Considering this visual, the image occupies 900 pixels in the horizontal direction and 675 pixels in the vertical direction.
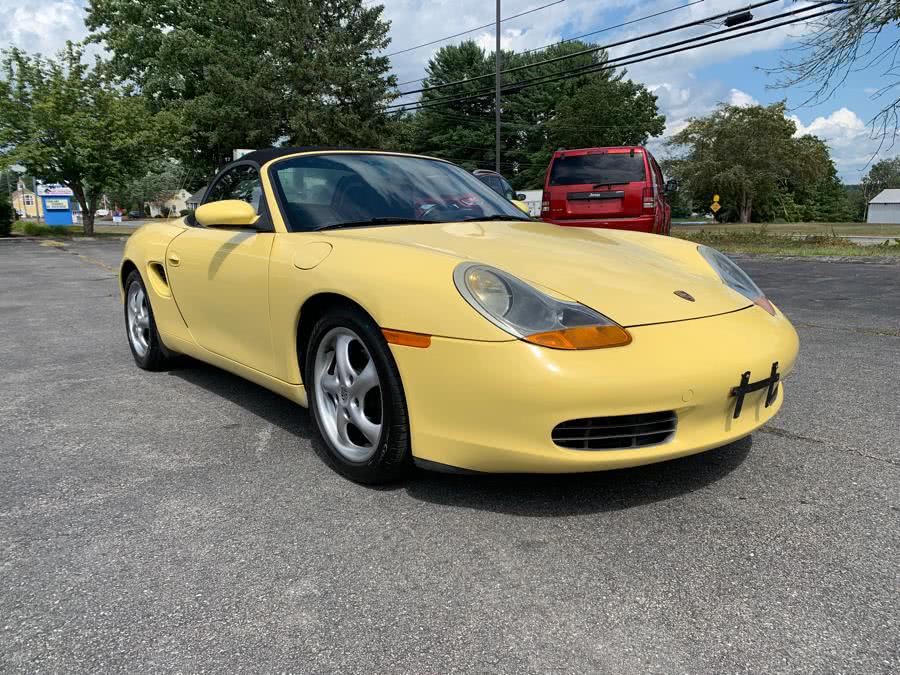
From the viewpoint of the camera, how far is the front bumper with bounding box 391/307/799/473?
6.65ft

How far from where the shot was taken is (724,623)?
1664 mm

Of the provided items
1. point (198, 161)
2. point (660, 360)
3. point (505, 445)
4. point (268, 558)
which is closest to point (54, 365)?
point (268, 558)

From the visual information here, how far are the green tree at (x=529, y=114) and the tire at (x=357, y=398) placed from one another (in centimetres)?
5276

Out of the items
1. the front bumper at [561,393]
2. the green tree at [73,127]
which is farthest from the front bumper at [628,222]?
the green tree at [73,127]

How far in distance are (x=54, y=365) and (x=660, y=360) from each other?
160 inches

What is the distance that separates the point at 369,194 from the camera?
3.20 meters

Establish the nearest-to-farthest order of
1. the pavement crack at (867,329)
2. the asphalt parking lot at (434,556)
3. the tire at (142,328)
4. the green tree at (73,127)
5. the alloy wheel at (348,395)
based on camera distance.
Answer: the asphalt parking lot at (434,556)
the alloy wheel at (348,395)
the tire at (142,328)
the pavement crack at (867,329)
the green tree at (73,127)

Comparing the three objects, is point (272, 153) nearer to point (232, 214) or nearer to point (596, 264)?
point (232, 214)

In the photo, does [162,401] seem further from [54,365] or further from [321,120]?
[321,120]

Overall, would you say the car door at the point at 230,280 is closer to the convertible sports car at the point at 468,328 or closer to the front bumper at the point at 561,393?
the convertible sports car at the point at 468,328

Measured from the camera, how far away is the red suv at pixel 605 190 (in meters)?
10.2

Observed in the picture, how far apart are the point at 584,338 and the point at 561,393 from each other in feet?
0.66

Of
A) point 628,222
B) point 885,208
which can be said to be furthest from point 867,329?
point 885,208

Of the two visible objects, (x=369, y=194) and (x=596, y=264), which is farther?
(x=369, y=194)
